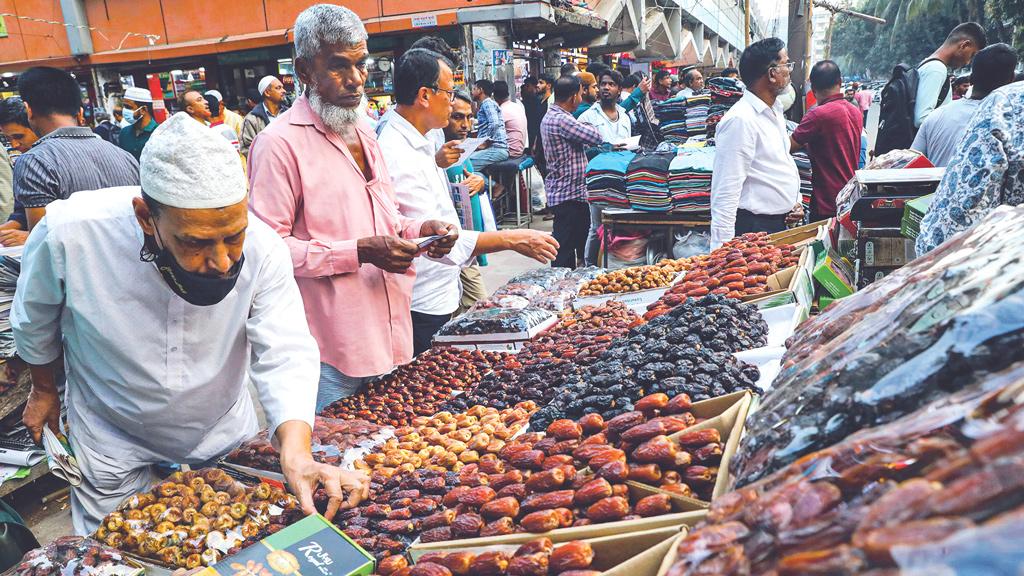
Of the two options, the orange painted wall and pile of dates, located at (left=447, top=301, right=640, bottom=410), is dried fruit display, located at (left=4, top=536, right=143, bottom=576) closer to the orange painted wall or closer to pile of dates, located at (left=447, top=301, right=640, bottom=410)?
pile of dates, located at (left=447, top=301, right=640, bottom=410)

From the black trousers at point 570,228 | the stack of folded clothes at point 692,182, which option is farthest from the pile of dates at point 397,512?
the black trousers at point 570,228

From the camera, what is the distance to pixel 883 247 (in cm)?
334

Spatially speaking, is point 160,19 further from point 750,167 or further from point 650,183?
point 750,167

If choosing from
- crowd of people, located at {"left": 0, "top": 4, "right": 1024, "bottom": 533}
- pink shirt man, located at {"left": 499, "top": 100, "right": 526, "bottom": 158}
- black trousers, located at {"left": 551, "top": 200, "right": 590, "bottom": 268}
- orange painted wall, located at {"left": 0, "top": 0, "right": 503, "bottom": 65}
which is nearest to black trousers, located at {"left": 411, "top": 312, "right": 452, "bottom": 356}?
crowd of people, located at {"left": 0, "top": 4, "right": 1024, "bottom": 533}

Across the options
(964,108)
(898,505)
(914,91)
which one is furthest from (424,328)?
(914,91)

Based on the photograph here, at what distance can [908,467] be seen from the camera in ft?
2.80

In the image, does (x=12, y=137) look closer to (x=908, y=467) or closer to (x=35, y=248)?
(x=35, y=248)

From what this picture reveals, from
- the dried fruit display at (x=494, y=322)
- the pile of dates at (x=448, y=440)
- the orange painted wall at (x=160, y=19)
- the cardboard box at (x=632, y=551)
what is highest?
the orange painted wall at (x=160, y=19)

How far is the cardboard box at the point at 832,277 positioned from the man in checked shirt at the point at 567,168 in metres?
3.01

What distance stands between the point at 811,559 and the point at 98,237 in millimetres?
1929

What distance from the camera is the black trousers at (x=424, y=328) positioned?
3.48 m

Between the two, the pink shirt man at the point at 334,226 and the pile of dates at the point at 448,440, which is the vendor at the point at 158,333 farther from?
the pink shirt man at the point at 334,226

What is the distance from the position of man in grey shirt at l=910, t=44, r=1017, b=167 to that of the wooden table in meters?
1.72

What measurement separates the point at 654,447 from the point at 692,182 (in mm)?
4366
